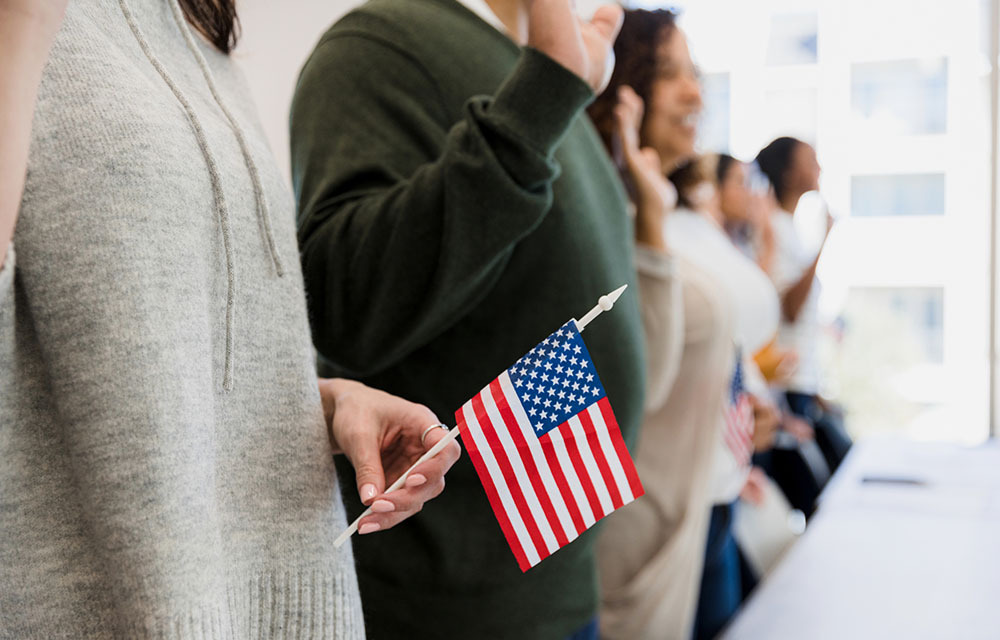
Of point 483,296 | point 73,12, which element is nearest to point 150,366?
point 73,12

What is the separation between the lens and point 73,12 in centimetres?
51

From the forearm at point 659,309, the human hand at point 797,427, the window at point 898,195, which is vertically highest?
the forearm at point 659,309

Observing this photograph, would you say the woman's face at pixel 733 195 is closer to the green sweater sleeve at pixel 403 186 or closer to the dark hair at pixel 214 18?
the green sweater sleeve at pixel 403 186

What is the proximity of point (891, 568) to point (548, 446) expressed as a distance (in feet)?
4.42

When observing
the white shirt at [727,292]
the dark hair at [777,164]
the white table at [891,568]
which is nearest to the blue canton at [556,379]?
the white table at [891,568]

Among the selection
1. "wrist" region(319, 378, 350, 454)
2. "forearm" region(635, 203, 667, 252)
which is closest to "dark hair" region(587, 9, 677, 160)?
"forearm" region(635, 203, 667, 252)

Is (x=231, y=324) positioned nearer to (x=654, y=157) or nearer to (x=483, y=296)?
(x=483, y=296)

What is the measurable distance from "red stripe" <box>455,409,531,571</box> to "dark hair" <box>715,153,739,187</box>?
8.32ft

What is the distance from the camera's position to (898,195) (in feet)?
12.8

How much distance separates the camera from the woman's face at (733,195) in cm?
299

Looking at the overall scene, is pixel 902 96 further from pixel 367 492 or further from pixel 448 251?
pixel 367 492

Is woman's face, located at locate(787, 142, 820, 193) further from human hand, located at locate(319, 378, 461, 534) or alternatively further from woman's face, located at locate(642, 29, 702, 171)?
human hand, located at locate(319, 378, 461, 534)

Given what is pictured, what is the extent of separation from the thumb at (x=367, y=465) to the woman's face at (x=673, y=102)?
131 centimetres

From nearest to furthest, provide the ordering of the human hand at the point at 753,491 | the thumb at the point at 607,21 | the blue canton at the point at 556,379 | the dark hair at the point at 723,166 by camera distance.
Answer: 1. the blue canton at the point at 556,379
2. the thumb at the point at 607,21
3. the human hand at the point at 753,491
4. the dark hair at the point at 723,166
